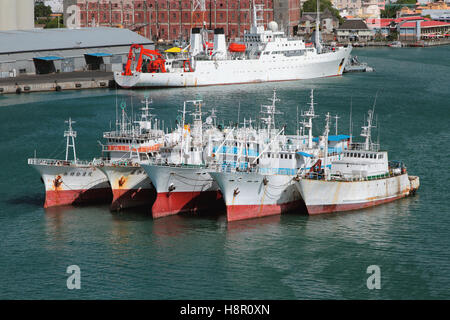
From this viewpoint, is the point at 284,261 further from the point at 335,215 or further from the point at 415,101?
the point at 415,101

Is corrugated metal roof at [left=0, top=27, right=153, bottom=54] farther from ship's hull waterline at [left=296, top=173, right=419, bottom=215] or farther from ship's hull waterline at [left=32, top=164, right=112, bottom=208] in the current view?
ship's hull waterline at [left=296, top=173, right=419, bottom=215]

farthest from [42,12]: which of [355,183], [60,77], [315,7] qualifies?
[355,183]

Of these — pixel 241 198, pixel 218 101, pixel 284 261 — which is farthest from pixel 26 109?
pixel 284 261

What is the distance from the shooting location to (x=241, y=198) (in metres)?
38.7

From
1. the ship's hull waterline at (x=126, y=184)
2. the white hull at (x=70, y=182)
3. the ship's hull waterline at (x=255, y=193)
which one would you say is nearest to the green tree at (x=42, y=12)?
the white hull at (x=70, y=182)

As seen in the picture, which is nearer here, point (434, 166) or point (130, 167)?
point (130, 167)

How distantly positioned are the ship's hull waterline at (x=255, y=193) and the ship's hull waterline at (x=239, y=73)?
53.1m

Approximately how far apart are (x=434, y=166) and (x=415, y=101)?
96.4 ft

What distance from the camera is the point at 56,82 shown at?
291 ft

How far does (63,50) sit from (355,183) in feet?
210

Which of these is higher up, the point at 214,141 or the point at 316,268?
the point at 214,141

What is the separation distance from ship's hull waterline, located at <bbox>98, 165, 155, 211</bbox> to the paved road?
48072 millimetres

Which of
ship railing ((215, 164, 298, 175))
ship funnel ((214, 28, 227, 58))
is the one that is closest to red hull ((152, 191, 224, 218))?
ship railing ((215, 164, 298, 175))

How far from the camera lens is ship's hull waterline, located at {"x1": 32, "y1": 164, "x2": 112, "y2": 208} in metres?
42.3
